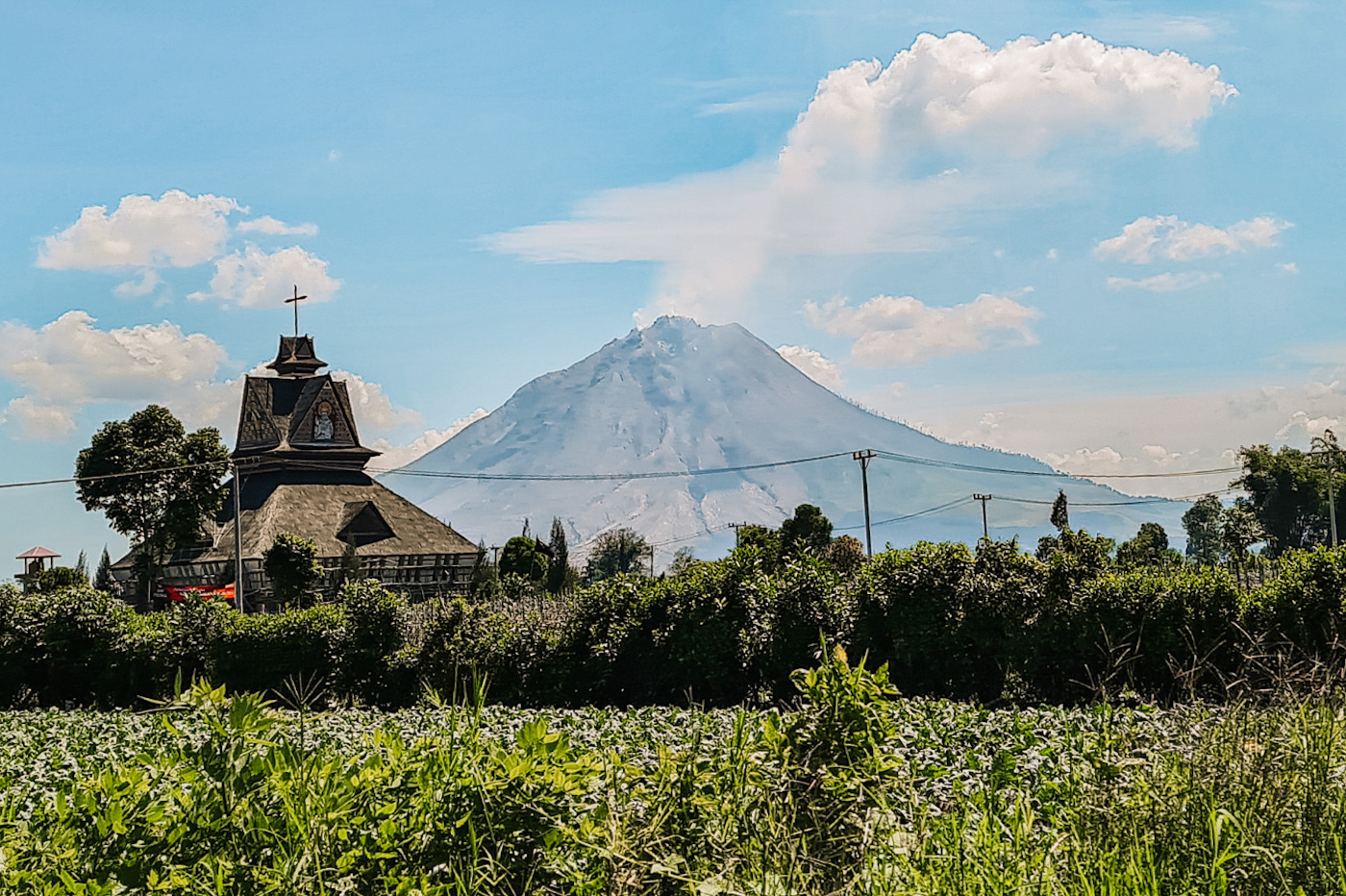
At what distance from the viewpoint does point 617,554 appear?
6781cm

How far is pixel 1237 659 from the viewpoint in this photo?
10422 millimetres

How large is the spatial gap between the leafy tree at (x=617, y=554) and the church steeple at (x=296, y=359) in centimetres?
1946

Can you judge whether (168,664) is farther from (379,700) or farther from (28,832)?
(28,832)

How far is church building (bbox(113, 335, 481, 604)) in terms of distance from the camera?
5125 centimetres

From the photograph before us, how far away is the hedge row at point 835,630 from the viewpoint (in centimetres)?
1098

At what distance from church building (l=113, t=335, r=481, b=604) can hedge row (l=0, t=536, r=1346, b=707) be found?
2986 centimetres

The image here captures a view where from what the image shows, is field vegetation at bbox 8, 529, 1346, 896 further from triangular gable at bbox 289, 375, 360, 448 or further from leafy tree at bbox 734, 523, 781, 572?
triangular gable at bbox 289, 375, 360, 448

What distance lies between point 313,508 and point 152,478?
51.9 feet

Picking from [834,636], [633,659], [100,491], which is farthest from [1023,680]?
[100,491]

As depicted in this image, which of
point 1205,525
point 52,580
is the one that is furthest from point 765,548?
point 1205,525

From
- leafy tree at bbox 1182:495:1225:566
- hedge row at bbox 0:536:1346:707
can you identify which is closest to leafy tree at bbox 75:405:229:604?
hedge row at bbox 0:536:1346:707

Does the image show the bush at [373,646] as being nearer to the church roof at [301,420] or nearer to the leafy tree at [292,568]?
the leafy tree at [292,568]

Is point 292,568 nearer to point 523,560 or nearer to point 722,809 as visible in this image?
point 523,560

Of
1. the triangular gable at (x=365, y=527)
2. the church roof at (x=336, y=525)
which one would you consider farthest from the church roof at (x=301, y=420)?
the triangular gable at (x=365, y=527)
